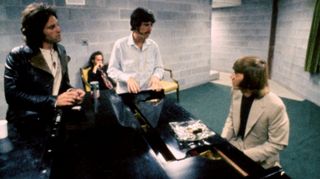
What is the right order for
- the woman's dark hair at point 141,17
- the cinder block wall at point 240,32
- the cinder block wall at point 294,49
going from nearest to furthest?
the woman's dark hair at point 141,17, the cinder block wall at point 294,49, the cinder block wall at point 240,32

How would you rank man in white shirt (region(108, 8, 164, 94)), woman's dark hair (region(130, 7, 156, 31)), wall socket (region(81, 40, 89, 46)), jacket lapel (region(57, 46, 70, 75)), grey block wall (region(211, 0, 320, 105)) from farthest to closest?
grey block wall (region(211, 0, 320, 105)), wall socket (region(81, 40, 89, 46)), man in white shirt (region(108, 8, 164, 94)), woman's dark hair (region(130, 7, 156, 31)), jacket lapel (region(57, 46, 70, 75))

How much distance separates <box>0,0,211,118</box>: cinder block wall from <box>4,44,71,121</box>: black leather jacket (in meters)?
2.12

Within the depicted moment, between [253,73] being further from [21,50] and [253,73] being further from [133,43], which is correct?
[21,50]

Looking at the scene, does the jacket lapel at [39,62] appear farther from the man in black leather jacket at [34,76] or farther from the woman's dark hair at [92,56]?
the woman's dark hair at [92,56]

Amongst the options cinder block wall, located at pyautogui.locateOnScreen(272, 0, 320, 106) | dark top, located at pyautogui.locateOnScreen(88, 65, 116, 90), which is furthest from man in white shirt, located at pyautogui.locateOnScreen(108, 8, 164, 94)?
cinder block wall, located at pyautogui.locateOnScreen(272, 0, 320, 106)

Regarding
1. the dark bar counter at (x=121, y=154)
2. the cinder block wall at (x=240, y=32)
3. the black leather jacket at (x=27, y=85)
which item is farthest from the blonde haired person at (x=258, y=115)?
the cinder block wall at (x=240, y=32)

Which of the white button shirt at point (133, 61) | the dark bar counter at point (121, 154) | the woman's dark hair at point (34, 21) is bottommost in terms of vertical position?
the dark bar counter at point (121, 154)

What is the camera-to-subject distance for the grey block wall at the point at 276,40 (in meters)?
5.00

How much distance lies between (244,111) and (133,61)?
1223mm

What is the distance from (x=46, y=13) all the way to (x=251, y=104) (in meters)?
1.48

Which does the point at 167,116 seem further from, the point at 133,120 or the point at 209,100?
the point at 209,100

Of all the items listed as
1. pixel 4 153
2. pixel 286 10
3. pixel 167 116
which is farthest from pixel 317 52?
pixel 4 153

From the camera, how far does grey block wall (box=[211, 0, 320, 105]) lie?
16.4 ft

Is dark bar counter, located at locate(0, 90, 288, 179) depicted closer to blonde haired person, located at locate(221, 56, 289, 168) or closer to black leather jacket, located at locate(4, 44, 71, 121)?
black leather jacket, located at locate(4, 44, 71, 121)
